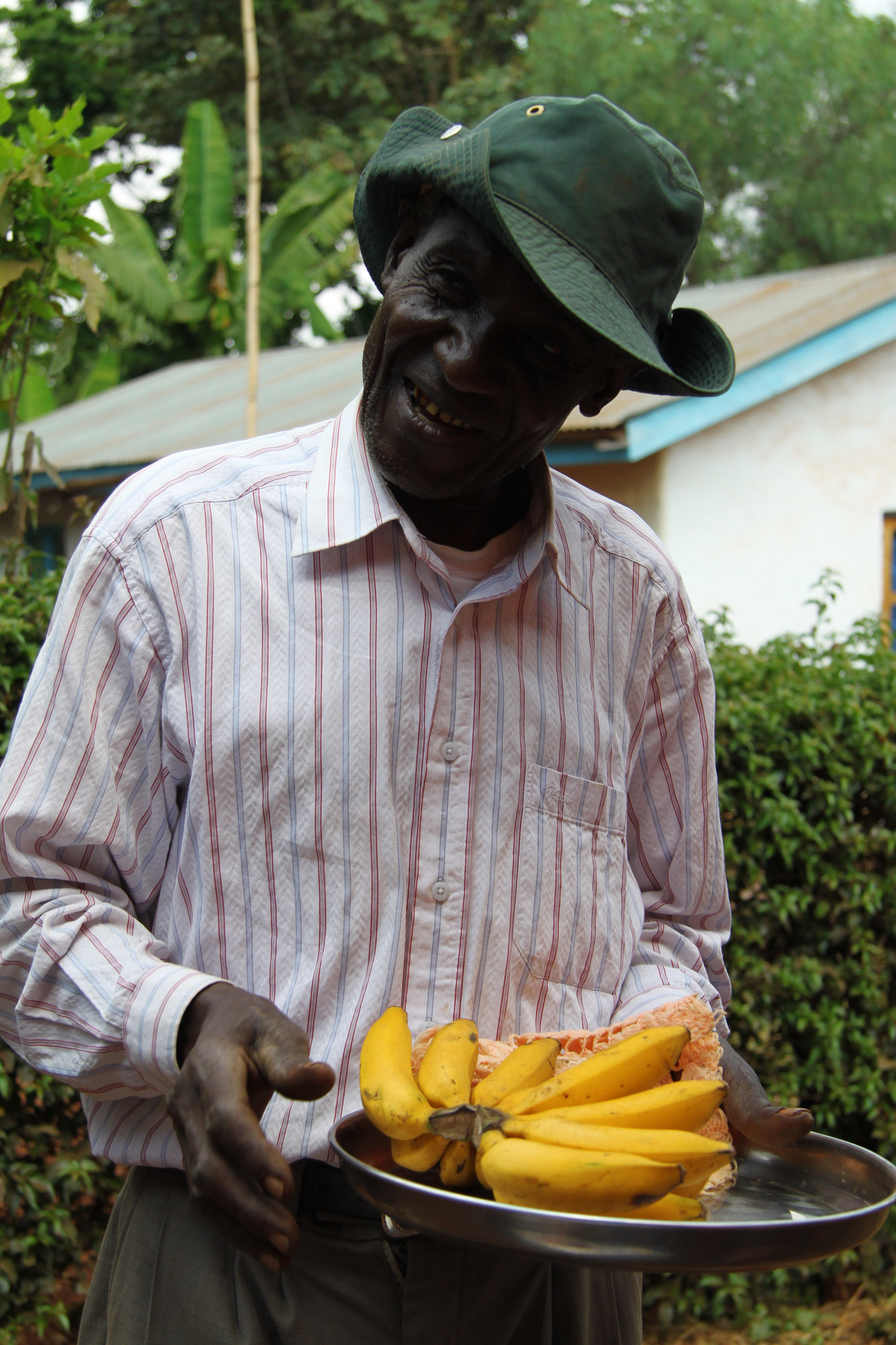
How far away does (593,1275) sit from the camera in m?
1.83

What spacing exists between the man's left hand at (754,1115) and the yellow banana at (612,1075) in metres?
0.22

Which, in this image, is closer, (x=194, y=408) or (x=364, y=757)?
(x=364, y=757)

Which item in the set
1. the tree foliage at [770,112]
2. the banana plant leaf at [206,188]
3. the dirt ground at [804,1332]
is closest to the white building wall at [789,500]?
the dirt ground at [804,1332]

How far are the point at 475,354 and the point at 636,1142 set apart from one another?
3.20 feet

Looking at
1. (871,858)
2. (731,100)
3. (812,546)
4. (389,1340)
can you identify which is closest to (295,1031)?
(389,1340)

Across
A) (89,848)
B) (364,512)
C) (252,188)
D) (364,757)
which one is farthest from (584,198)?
(252,188)

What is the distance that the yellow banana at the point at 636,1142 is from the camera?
4.43 feet

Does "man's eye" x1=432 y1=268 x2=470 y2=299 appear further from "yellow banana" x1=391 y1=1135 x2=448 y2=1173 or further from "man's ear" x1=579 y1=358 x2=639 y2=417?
"yellow banana" x1=391 y1=1135 x2=448 y2=1173

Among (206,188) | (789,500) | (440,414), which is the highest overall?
(206,188)

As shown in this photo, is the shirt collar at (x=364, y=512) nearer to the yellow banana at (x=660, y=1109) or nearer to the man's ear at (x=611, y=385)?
the man's ear at (x=611, y=385)

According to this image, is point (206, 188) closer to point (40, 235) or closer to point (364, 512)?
point (40, 235)

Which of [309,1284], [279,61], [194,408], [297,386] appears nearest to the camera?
[309,1284]

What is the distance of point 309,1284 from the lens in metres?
1.60

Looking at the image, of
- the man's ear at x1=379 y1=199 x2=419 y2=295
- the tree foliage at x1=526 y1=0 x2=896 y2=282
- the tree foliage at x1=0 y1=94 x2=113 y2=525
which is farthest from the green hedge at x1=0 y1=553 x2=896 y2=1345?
the tree foliage at x1=526 y1=0 x2=896 y2=282
